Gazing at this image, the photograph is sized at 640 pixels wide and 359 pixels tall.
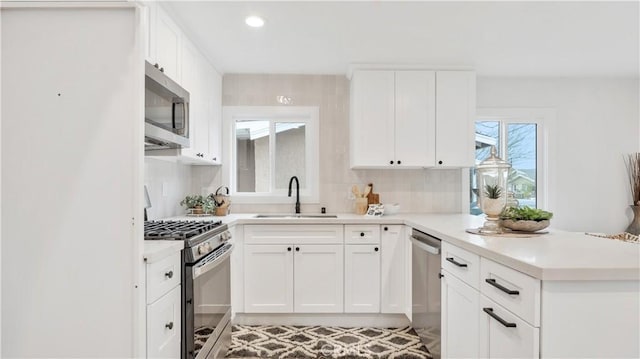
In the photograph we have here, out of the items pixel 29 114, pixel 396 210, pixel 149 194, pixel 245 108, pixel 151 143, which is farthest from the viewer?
pixel 245 108

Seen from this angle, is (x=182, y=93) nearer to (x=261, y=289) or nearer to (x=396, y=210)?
(x=261, y=289)

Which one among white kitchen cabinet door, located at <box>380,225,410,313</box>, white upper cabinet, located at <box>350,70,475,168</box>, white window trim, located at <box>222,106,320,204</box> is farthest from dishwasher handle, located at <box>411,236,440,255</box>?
white window trim, located at <box>222,106,320,204</box>

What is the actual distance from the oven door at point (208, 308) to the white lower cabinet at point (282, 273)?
1.46 ft

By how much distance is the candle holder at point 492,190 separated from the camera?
1866mm

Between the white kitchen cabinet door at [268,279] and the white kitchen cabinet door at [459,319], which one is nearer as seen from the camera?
the white kitchen cabinet door at [459,319]

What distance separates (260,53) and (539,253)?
2.43 meters

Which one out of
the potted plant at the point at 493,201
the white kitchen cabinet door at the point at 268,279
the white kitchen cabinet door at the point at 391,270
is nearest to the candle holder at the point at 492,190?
the potted plant at the point at 493,201

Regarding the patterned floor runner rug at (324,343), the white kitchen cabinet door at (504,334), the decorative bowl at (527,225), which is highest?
the decorative bowl at (527,225)

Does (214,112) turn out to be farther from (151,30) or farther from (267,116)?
(151,30)

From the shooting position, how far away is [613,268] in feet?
3.56

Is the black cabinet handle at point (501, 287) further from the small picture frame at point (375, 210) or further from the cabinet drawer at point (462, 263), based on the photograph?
A: the small picture frame at point (375, 210)

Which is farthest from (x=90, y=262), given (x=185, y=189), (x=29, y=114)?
(x=185, y=189)

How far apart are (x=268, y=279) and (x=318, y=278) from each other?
40cm

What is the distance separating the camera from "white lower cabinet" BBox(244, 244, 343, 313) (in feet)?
9.36
